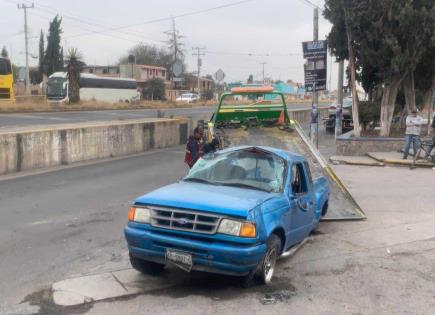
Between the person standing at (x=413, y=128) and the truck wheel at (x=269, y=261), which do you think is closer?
the truck wheel at (x=269, y=261)

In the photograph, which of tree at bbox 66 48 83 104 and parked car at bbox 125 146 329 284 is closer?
parked car at bbox 125 146 329 284

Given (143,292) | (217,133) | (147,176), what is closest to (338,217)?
(217,133)

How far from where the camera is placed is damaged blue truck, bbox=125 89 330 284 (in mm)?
5637

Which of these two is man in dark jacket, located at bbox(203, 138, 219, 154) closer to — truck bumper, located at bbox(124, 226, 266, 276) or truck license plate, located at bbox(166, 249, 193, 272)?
truck bumper, located at bbox(124, 226, 266, 276)

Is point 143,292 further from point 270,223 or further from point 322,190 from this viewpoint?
point 322,190

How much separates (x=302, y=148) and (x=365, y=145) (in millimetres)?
10279

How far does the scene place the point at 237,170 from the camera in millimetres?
7055

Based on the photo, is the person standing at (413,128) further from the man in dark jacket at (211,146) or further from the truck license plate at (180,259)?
Result: the truck license plate at (180,259)

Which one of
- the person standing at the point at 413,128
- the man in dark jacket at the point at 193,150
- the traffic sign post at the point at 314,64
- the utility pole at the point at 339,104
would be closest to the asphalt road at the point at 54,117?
the utility pole at the point at 339,104

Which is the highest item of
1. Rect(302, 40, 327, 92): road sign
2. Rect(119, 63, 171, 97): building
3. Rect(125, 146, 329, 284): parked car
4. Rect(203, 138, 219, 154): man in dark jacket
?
Rect(119, 63, 171, 97): building

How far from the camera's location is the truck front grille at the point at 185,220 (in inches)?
223

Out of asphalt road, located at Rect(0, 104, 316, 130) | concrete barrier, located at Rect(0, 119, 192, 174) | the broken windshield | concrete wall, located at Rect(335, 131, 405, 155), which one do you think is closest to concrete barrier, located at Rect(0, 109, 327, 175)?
concrete barrier, located at Rect(0, 119, 192, 174)

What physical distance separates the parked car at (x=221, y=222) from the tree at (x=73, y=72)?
4055 cm

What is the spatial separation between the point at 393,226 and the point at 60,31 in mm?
81913
